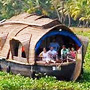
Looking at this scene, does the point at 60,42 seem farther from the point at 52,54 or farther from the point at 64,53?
the point at 52,54

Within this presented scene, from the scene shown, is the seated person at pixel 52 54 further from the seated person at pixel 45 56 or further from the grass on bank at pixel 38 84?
the grass on bank at pixel 38 84

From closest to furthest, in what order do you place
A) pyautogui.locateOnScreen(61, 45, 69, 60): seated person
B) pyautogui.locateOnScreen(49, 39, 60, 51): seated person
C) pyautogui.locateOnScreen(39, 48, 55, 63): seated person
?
pyautogui.locateOnScreen(39, 48, 55, 63): seated person → pyautogui.locateOnScreen(61, 45, 69, 60): seated person → pyautogui.locateOnScreen(49, 39, 60, 51): seated person

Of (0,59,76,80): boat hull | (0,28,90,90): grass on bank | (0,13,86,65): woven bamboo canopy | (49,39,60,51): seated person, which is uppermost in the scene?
(0,13,86,65): woven bamboo canopy

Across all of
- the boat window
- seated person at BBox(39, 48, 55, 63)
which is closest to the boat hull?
seated person at BBox(39, 48, 55, 63)

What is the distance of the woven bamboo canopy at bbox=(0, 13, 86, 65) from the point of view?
534 inches

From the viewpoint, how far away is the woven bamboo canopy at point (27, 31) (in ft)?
44.5

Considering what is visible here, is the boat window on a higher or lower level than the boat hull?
higher

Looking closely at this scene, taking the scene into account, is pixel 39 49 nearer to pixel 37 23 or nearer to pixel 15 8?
pixel 37 23

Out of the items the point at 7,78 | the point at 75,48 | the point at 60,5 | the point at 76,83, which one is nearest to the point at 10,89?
the point at 7,78

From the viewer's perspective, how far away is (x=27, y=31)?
14125 mm

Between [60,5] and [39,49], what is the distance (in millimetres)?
26127

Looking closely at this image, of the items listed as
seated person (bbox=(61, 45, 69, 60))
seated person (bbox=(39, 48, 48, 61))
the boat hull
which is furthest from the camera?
seated person (bbox=(61, 45, 69, 60))

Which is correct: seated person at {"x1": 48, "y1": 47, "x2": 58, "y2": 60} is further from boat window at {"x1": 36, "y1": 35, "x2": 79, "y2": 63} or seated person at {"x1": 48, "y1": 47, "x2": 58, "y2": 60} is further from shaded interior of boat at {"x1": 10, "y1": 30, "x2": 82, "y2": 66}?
boat window at {"x1": 36, "y1": 35, "x2": 79, "y2": 63}

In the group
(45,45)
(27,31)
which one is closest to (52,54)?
(45,45)
